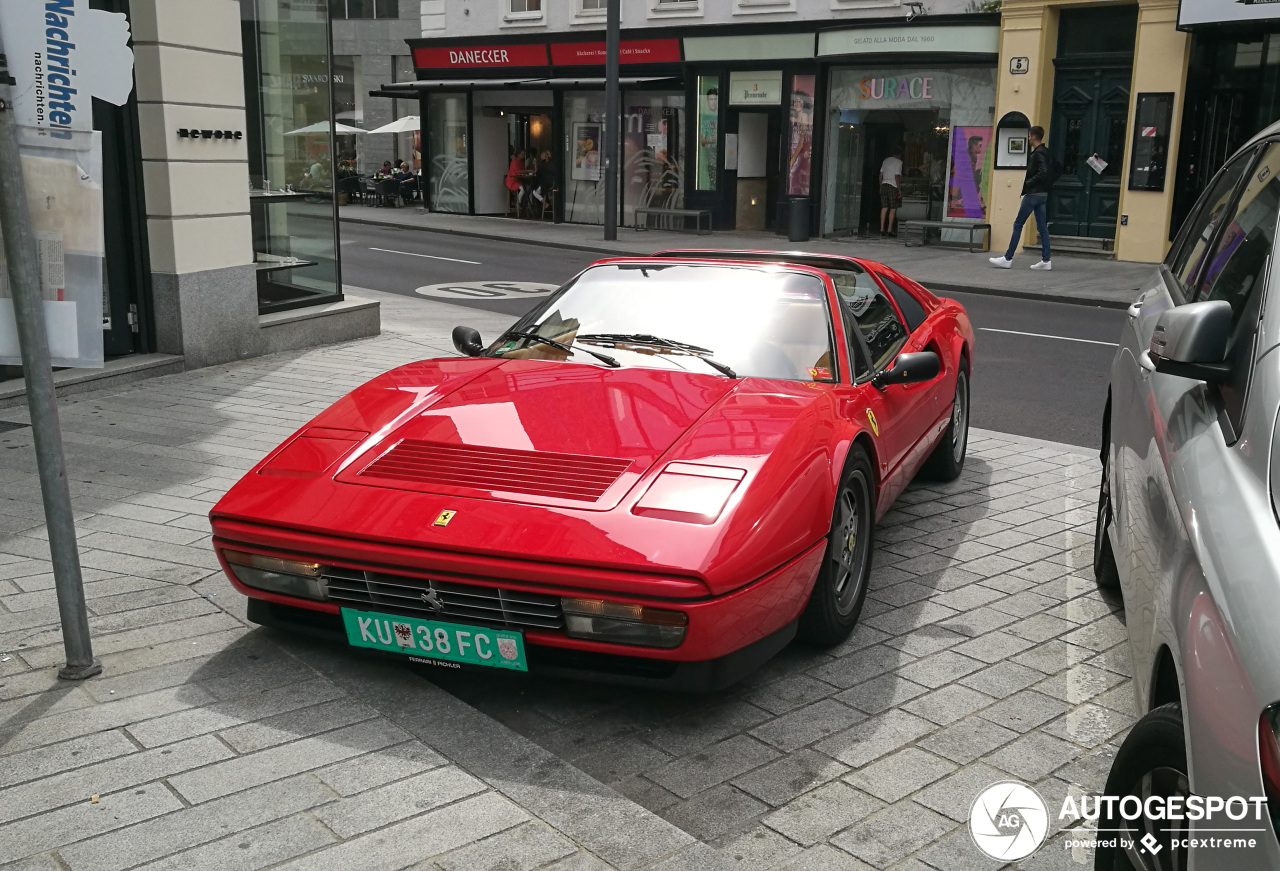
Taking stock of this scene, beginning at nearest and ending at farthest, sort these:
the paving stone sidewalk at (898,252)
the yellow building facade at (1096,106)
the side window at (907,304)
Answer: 1. the side window at (907,304)
2. the paving stone sidewalk at (898,252)
3. the yellow building facade at (1096,106)

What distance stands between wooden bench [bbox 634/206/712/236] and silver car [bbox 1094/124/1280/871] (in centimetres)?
2344

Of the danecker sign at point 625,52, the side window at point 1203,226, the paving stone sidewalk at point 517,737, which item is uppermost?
the danecker sign at point 625,52

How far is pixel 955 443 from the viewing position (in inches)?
271

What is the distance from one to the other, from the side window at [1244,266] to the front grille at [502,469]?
5.95 feet

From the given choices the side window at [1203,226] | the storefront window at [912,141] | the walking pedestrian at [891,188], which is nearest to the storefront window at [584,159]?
the storefront window at [912,141]

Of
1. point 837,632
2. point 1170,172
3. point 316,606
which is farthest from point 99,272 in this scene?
point 1170,172

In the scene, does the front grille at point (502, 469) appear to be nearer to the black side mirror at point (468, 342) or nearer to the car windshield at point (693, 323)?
the car windshield at point (693, 323)

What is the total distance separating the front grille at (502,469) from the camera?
3807mm

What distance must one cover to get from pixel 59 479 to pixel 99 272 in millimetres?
655

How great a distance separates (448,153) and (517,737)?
30.2 meters

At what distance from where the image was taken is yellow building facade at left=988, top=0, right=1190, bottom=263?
2000 centimetres

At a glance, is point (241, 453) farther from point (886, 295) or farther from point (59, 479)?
point (886, 295)

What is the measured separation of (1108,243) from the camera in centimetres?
2139

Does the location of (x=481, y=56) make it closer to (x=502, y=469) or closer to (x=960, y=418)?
(x=960, y=418)
